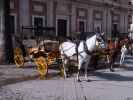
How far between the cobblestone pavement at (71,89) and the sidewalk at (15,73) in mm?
551

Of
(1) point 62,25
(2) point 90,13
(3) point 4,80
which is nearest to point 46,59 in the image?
(3) point 4,80

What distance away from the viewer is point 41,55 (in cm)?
1430

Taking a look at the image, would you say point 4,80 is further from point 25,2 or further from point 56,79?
point 25,2

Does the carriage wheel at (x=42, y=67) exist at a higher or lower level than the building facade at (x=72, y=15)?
lower

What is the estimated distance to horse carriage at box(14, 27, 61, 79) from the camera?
42.8 ft

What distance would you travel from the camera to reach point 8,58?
16859mm

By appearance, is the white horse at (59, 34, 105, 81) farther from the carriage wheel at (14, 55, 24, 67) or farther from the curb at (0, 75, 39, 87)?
the carriage wheel at (14, 55, 24, 67)

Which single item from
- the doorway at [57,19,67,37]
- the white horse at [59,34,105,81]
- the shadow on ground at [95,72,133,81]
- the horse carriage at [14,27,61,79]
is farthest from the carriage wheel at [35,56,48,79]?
the doorway at [57,19,67,37]

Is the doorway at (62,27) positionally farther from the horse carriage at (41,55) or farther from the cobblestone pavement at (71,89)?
the cobblestone pavement at (71,89)

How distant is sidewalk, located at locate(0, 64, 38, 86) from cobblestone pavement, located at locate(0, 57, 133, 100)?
21.7 inches

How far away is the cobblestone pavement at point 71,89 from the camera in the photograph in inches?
389

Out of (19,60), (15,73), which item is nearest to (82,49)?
(15,73)

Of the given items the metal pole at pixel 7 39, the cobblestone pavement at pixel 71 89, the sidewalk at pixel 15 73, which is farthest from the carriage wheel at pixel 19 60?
the cobblestone pavement at pixel 71 89

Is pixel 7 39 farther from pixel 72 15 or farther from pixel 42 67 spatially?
Result: pixel 72 15
